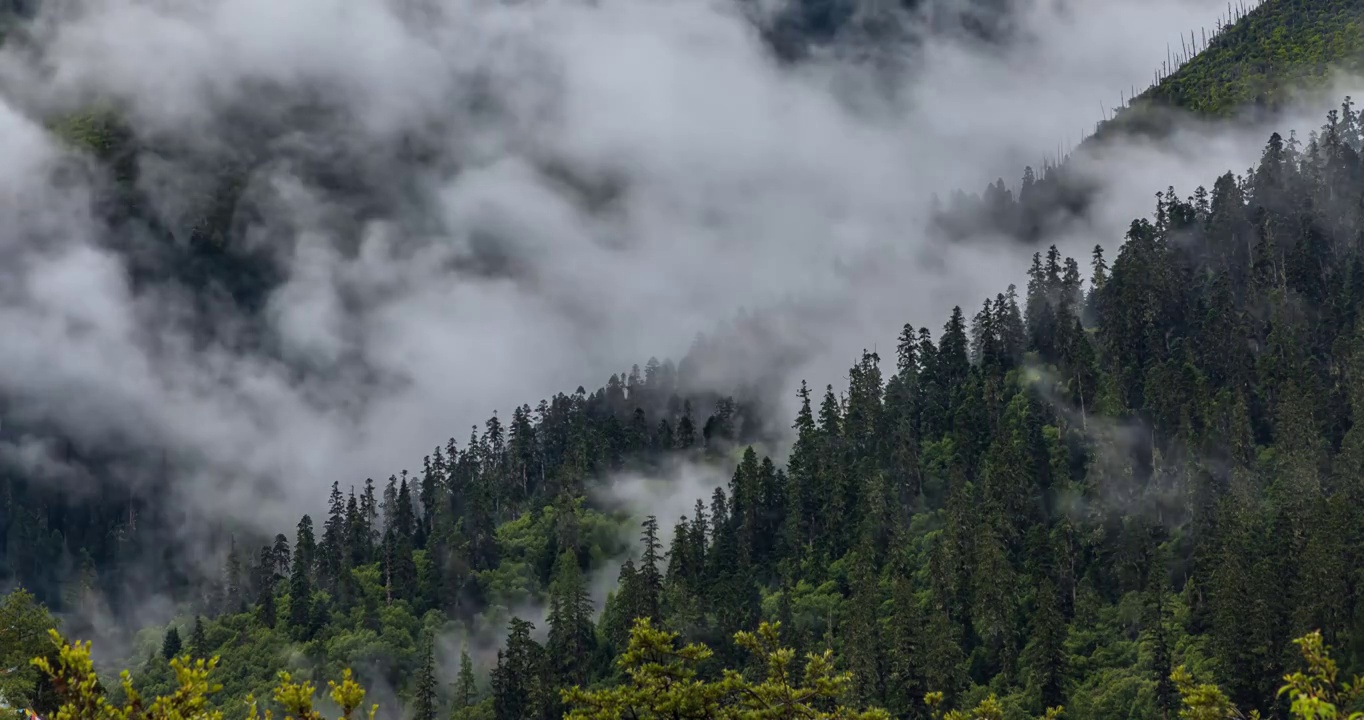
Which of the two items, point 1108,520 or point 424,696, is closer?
point 1108,520

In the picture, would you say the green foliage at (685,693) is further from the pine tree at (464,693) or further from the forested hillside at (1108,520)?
the pine tree at (464,693)

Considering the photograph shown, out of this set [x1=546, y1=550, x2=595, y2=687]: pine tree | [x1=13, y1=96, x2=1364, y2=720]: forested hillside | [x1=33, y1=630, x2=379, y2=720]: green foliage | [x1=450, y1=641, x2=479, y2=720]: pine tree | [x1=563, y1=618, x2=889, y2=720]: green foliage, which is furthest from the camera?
[x1=546, y1=550, x2=595, y2=687]: pine tree

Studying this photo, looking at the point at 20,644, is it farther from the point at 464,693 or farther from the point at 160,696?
the point at 464,693

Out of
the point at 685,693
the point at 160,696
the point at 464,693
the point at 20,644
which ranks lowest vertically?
the point at 685,693

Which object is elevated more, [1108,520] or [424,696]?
[1108,520]

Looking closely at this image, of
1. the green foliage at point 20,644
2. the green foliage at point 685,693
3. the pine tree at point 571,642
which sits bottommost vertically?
the green foliage at point 685,693

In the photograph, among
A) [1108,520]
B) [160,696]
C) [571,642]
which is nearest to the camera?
[160,696]

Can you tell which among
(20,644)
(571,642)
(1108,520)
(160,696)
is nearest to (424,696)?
(571,642)

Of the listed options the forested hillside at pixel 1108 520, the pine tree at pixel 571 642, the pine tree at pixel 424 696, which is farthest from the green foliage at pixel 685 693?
the pine tree at pixel 424 696

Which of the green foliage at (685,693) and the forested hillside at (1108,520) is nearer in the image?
the green foliage at (685,693)

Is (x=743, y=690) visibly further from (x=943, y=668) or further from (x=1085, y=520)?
(x=1085, y=520)

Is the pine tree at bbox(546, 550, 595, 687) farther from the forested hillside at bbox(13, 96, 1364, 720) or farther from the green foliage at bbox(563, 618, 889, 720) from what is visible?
the green foliage at bbox(563, 618, 889, 720)

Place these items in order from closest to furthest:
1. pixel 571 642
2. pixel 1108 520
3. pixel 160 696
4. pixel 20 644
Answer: pixel 160 696, pixel 20 644, pixel 1108 520, pixel 571 642

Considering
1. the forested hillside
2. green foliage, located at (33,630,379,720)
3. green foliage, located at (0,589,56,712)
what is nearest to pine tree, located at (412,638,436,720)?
the forested hillside
